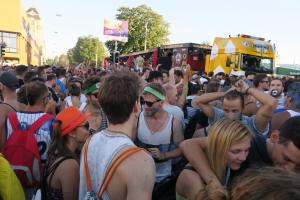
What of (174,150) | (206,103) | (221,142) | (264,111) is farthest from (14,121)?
(264,111)

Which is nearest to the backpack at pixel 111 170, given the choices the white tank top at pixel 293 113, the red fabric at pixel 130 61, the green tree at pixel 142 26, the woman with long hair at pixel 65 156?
the woman with long hair at pixel 65 156

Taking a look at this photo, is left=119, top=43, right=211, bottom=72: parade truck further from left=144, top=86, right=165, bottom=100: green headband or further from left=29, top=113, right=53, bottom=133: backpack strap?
left=29, top=113, right=53, bottom=133: backpack strap

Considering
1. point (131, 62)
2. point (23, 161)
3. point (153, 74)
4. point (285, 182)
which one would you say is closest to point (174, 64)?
point (131, 62)

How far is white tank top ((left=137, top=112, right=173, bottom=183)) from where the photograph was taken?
3512 mm

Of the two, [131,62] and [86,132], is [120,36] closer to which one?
[131,62]

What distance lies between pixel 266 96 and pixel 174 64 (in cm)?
2023

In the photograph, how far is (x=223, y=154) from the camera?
2127mm

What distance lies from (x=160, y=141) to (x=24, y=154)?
→ 1374 mm

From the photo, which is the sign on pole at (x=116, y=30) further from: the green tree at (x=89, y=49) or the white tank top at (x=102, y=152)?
the green tree at (x=89, y=49)

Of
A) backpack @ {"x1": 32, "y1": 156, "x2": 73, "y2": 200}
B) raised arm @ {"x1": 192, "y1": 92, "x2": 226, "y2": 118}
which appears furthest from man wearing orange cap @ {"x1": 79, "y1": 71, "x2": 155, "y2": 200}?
raised arm @ {"x1": 192, "y1": 92, "x2": 226, "y2": 118}

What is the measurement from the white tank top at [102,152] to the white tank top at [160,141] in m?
1.48

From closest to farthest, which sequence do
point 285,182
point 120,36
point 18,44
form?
point 285,182
point 120,36
point 18,44

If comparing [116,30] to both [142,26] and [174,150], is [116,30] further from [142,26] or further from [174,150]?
[142,26]

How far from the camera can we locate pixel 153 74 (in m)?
6.74
